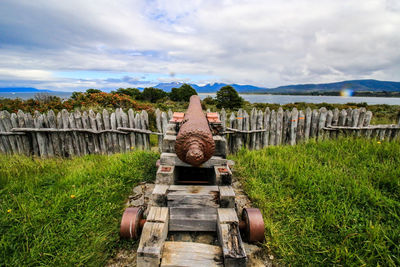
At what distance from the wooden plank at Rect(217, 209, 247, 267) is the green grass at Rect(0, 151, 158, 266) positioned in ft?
4.18

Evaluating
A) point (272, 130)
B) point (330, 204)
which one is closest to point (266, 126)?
point (272, 130)

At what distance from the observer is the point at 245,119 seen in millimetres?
5875

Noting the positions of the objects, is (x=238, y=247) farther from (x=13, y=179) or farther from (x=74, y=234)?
(x=13, y=179)

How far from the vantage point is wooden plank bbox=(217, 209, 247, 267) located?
5.42 feet

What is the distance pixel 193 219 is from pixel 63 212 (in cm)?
192

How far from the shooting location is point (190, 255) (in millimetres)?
1794

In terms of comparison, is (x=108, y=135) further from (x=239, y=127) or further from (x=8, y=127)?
(x=239, y=127)

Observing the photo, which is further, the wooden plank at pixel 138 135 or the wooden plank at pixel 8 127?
the wooden plank at pixel 138 135

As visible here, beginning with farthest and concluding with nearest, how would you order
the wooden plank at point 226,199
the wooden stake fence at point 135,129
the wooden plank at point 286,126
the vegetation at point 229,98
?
1. the vegetation at point 229,98
2. the wooden plank at point 286,126
3. the wooden stake fence at point 135,129
4. the wooden plank at point 226,199

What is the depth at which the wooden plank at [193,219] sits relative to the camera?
7.31ft

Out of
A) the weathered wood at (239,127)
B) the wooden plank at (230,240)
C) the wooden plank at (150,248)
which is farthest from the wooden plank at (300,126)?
the wooden plank at (150,248)

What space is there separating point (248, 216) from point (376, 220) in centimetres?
176

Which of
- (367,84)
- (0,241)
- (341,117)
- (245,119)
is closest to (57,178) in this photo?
(0,241)

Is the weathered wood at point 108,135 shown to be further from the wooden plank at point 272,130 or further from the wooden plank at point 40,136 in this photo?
the wooden plank at point 272,130
